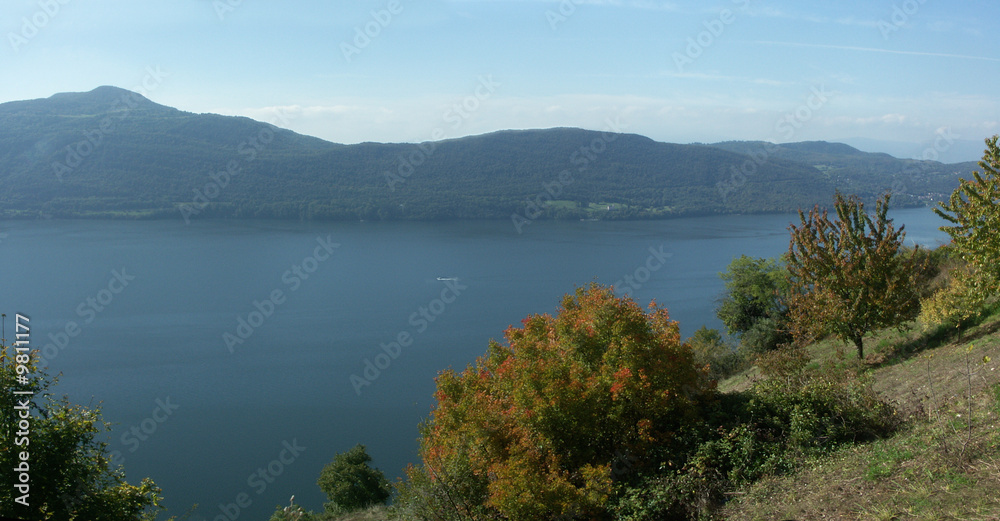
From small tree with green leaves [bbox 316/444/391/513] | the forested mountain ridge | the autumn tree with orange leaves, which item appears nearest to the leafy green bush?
small tree with green leaves [bbox 316/444/391/513]

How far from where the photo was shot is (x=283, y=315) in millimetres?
62781

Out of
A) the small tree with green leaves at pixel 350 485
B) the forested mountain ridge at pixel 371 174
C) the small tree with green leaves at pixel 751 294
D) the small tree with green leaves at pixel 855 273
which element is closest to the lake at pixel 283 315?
the small tree with green leaves at pixel 350 485

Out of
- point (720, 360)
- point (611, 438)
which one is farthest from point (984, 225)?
point (720, 360)

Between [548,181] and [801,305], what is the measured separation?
15051 centimetres

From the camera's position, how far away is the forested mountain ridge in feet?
450

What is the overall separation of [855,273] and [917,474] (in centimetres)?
926

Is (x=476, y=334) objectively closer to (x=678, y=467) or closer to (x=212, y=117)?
(x=678, y=467)

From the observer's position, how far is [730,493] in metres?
8.34

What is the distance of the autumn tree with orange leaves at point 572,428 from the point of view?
8.87 meters

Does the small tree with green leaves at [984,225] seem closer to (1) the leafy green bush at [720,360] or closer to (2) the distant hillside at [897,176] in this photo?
(1) the leafy green bush at [720,360]

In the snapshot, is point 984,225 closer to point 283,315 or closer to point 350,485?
point 350,485

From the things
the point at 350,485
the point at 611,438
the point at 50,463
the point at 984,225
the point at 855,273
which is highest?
the point at 984,225

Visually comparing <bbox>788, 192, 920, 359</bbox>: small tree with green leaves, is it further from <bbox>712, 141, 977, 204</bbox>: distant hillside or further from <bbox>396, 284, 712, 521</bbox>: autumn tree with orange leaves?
<bbox>712, 141, 977, 204</bbox>: distant hillside

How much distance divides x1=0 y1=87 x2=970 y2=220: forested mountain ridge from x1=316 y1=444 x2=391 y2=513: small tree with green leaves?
117891mm
